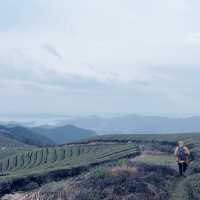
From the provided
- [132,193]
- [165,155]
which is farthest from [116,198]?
[165,155]

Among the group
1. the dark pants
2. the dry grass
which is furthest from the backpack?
the dry grass

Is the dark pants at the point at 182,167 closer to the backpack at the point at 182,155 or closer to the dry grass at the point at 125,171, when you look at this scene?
the backpack at the point at 182,155

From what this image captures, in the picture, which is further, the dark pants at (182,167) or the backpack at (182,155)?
the dark pants at (182,167)

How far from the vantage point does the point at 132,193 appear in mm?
24531

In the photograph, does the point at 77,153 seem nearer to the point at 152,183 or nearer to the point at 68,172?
the point at 68,172

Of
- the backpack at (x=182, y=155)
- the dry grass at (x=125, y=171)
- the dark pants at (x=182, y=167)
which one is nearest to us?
the dry grass at (x=125, y=171)

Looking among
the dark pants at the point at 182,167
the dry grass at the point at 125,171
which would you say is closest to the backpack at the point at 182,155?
the dark pants at the point at 182,167

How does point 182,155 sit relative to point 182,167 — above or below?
above

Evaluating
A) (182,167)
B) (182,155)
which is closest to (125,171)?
(182,155)

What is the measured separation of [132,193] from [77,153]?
3858cm

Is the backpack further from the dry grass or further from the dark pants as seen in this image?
the dry grass

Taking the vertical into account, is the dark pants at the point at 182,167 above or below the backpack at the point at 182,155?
below

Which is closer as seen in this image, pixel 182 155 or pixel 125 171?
pixel 125 171

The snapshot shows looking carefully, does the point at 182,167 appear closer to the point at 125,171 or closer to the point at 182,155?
the point at 182,155
